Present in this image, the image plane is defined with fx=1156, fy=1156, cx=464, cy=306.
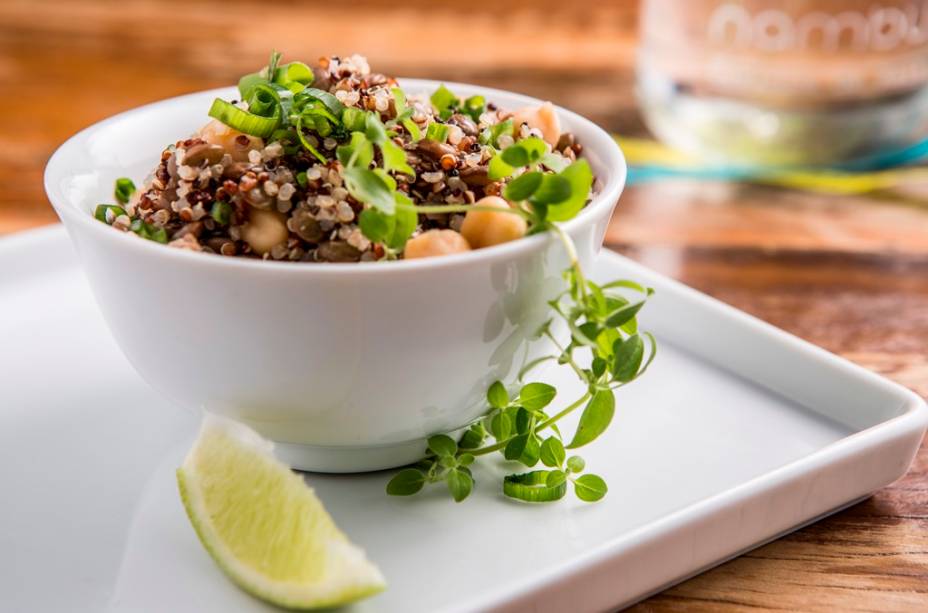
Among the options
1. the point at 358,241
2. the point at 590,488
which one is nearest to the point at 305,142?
the point at 358,241

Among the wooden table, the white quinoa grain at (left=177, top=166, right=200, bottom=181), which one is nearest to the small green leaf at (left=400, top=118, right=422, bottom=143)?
the white quinoa grain at (left=177, top=166, right=200, bottom=181)

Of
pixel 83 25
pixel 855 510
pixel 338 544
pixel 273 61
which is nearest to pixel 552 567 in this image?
pixel 338 544

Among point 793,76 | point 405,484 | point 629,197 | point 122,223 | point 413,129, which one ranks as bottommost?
point 629,197

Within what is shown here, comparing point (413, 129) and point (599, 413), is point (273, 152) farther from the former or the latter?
point (599, 413)

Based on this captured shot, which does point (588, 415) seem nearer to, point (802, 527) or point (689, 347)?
point (802, 527)

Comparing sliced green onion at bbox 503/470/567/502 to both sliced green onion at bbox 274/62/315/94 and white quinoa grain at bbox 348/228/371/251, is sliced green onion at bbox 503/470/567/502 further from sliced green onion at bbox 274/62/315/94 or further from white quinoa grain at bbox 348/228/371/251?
sliced green onion at bbox 274/62/315/94
